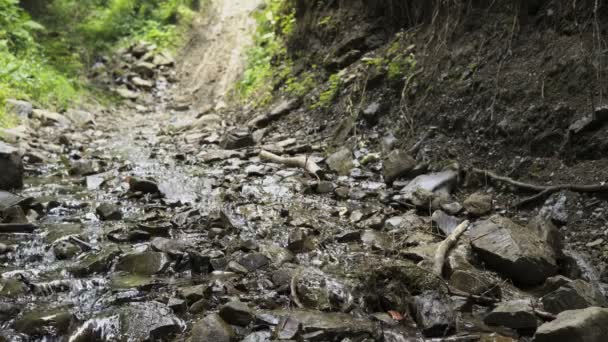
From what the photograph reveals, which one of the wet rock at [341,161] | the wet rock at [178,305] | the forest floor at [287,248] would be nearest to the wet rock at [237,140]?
the forest floor at [287,248]

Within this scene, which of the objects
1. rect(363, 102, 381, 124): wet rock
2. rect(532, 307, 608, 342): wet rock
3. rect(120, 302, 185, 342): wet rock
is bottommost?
rect(120, 302, 185, 342): wet rock

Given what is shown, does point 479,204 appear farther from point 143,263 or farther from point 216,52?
point 216,52

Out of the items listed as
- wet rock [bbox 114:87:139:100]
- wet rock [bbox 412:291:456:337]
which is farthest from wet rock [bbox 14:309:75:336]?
wet rock [bbox 114:87:139:100]

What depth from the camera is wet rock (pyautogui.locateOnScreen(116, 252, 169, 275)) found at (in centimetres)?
379

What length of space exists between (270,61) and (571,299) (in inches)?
357

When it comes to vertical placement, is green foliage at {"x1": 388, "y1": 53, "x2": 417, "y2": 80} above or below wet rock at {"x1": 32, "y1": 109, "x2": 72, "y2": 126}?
above

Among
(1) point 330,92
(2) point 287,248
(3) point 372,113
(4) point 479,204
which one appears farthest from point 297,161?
(4) point 479,204

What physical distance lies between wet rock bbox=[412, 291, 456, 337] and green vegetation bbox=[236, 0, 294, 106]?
6246mm

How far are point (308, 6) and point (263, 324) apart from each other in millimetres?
8198

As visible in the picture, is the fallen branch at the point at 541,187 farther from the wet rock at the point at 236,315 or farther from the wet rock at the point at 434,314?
the wet rock at the point at 236,315

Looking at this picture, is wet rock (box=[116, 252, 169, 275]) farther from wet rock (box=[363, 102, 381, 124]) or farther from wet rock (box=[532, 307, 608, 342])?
wet rock (box=[363, 102, 381, 124])

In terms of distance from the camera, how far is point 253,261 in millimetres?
3934

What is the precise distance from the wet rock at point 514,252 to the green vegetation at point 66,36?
7878mm

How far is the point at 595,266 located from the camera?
3.60 metres
